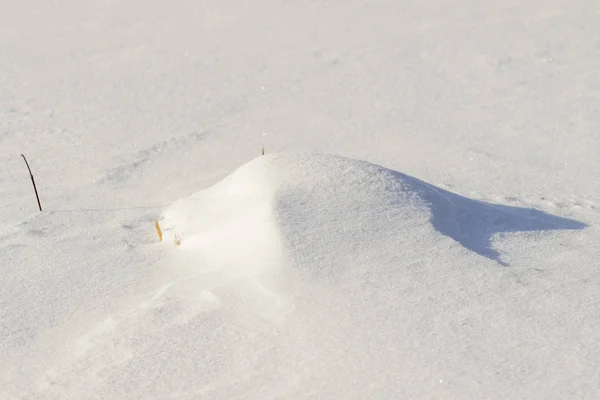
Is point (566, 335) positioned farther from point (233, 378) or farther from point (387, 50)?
point (387, 50)

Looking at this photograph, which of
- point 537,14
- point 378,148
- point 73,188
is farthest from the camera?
point 537,14

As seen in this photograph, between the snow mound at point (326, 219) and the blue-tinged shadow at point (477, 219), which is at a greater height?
the snow mound at point (326, 219)

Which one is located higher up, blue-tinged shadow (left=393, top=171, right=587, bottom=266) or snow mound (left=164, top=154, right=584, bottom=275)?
snow mound (left=164, top=154, right=584, bottom=275)

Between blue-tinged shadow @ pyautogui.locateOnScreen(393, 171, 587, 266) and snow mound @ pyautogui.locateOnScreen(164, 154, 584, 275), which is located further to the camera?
blue-tinged shadow @ pyautogui.locateOnScreen(393, 171, 587, 266)

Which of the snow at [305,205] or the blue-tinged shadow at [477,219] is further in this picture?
the blue-tinged shadow at [477,219]

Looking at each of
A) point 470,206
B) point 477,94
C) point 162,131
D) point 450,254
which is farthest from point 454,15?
point 450,254

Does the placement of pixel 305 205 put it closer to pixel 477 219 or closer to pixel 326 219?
pixel 326 219

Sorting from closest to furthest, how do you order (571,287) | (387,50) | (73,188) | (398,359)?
(398,359) < (571,287) < (73,188) < (387,50)

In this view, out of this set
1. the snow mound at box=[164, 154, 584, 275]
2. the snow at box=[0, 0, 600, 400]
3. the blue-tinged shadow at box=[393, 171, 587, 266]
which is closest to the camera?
the snow at box=[0, 0, 600, 400]
